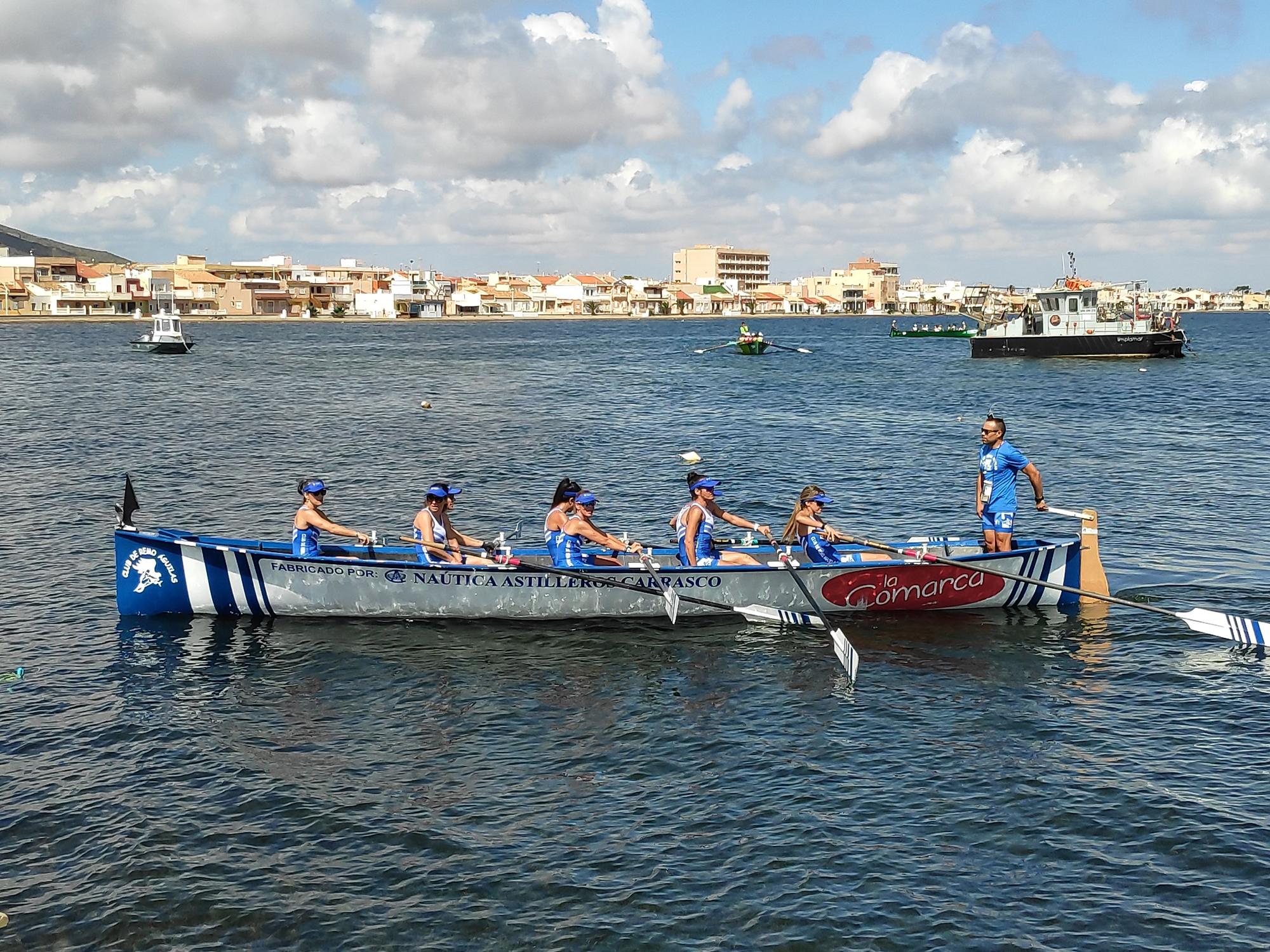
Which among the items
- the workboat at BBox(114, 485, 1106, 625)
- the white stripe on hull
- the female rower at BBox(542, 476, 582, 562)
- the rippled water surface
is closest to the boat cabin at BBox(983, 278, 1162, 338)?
the rippled water surface

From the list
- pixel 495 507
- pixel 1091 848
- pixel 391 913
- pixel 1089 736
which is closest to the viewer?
pixel 391 913

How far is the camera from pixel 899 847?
38.1 feet

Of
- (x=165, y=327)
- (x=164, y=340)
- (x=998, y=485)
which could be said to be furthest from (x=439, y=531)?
(x=165, y=327)

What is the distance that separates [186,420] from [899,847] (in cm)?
4354

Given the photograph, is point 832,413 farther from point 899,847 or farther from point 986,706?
point 899,847

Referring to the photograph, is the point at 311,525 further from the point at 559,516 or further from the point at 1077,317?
the point at 1077,317

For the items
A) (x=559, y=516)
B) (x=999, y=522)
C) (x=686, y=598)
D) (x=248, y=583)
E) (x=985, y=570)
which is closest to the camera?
(x=686, y=598)

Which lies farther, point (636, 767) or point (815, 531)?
point (815, 531)

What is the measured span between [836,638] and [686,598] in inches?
108

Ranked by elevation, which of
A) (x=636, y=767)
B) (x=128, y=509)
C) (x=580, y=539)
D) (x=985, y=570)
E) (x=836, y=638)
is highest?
(x=128, y=509)

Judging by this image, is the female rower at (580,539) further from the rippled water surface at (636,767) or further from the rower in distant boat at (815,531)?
the rower in distant boat at (815,531)

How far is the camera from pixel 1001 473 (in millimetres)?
18562

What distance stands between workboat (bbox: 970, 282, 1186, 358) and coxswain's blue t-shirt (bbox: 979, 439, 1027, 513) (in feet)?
211

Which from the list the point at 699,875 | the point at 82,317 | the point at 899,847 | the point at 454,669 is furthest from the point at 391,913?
the point at 82,317
